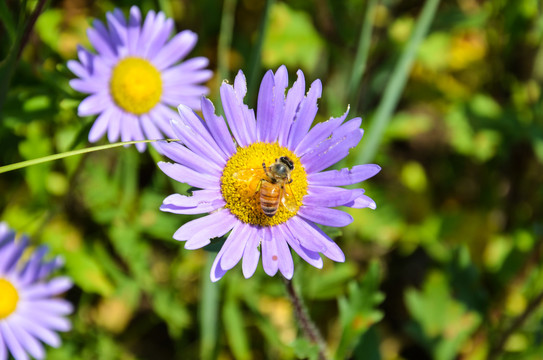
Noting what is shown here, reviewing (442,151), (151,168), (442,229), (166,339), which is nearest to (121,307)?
(166,339)

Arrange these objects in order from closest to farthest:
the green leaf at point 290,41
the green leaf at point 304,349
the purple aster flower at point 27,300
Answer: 1. the green leaf at point 304,349
2. the purple aster flower at point 27,300
3. the green leaf at point 290,41

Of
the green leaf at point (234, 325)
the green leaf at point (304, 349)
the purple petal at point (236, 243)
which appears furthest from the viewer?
the green leaf at point (234, 325)

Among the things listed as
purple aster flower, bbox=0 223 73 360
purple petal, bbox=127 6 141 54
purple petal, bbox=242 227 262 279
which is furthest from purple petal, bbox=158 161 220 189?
purple aster flower, bbox=0 223 73 360

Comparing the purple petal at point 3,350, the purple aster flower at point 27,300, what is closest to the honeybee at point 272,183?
the purple aster flower at point 27,300

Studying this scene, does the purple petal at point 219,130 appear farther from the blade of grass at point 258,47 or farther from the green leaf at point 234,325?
the green leaf at point 234,325

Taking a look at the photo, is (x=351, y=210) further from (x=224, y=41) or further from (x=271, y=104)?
(x=271, y=104)

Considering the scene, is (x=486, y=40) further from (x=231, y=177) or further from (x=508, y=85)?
(x=231, y=177)
